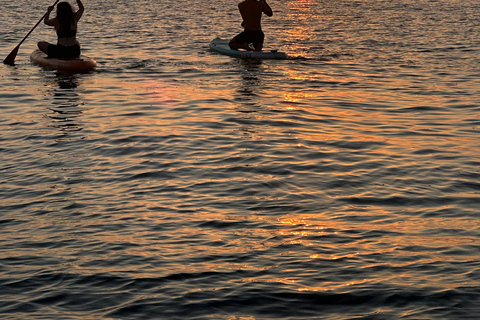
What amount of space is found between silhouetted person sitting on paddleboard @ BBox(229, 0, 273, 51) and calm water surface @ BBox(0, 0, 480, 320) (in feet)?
3.00

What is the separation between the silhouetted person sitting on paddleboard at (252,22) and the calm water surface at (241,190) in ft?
3.00

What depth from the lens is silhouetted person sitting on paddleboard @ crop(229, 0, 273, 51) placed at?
2005 centimetres

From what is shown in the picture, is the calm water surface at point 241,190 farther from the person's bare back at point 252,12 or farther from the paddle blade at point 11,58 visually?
the person's bare back at point 252,12

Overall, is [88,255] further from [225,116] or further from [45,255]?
[225,116]

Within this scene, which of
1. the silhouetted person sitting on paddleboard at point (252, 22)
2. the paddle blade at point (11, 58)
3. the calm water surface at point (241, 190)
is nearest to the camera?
the calm water surface at point (241, 190)

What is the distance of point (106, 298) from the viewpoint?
6117mm

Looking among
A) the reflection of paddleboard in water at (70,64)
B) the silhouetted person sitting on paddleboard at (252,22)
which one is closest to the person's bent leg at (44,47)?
the reflection of paddleboard in water at (70,64)

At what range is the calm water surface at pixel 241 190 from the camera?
6.23 m

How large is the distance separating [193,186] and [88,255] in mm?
2387

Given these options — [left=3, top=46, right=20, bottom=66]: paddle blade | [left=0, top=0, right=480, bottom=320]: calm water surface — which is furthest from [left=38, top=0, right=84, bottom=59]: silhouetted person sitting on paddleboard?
[left=3, top=46, right=20, bottom=66]: paddle blade

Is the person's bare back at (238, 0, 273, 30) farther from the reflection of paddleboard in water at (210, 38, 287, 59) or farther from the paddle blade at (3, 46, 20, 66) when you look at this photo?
the paddle blade at (3, 46, 20, 66)

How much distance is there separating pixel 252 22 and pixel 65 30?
4.94 m

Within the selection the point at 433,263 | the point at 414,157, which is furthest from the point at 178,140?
the point at 433,263

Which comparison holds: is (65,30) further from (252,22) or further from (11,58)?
(252,22)
